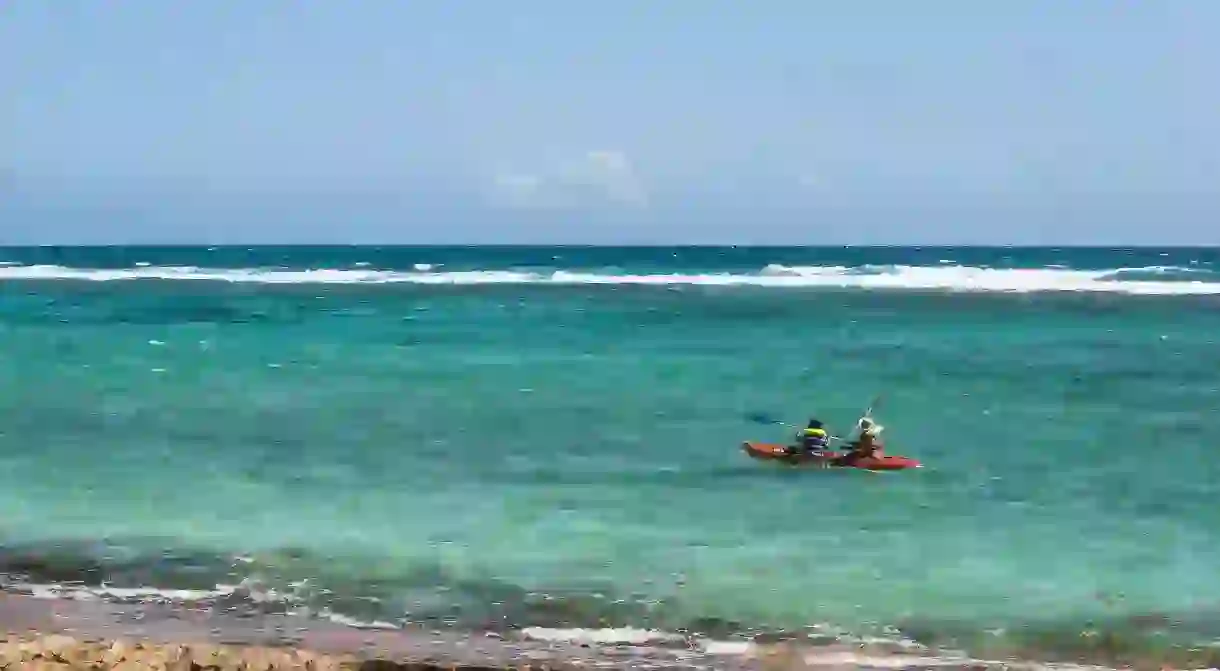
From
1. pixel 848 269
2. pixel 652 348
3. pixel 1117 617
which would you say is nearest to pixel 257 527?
pixel 1117 617

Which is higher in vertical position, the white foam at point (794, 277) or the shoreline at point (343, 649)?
the white foam at point (794, 277)

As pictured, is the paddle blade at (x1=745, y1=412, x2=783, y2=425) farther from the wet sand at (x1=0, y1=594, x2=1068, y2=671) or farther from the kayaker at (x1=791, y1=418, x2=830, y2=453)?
the wet sand at (x1=0, y1=594, x2=1068, y2=671)

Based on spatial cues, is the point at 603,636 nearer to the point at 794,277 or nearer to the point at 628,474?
the point at 628,474

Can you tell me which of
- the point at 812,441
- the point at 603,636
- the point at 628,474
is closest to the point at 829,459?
the point at 812,441

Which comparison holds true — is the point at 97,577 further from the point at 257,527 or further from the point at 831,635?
the point at 831,635

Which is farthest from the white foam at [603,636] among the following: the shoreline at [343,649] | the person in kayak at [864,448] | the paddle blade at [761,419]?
the paddle blade at [761,419]

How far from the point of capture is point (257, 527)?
11586 millimetres

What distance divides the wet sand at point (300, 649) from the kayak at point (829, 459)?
6129 millimetres

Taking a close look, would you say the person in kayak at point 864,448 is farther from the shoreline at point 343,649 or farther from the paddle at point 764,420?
the shoreline at point 343,649

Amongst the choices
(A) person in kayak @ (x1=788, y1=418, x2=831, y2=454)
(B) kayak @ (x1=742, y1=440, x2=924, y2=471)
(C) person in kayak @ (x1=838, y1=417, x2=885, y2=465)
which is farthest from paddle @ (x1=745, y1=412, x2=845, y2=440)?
(C) person in kayak @ (x1=838, y1=417, x2=885, y2=465)

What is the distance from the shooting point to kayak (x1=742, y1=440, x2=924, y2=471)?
47.3ft

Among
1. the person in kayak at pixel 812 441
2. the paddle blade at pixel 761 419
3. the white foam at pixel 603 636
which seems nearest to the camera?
the white foam at pixel 603 636

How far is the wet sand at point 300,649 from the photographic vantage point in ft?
24.1

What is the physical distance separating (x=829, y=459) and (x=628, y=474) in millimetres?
2322
